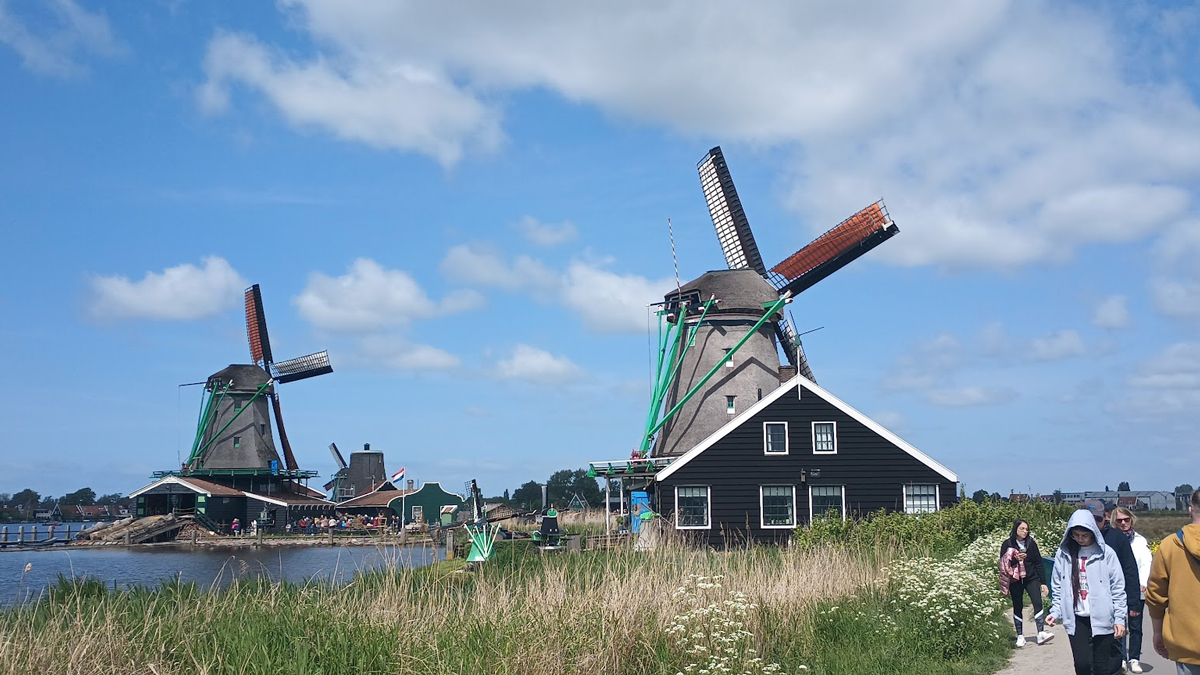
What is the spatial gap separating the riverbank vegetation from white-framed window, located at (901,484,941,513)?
14.5 metres

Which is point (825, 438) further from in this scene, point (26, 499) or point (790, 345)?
point (26, 499)

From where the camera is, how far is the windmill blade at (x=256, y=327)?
64125 mm

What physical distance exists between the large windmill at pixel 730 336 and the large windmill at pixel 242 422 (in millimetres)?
34370

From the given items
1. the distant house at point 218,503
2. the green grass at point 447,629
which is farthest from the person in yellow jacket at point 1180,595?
the distant house at point 218,503

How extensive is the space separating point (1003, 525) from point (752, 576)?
11717mm

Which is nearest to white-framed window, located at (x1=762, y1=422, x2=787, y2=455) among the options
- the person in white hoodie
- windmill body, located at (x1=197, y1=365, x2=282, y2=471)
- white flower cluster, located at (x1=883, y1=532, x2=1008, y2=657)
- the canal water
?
the canal water

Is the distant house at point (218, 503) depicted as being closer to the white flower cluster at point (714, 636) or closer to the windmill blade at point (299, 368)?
the windmill blade at point (299, 368)

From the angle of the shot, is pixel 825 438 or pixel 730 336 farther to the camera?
pixel 730 336

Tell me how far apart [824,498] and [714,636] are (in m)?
19.5

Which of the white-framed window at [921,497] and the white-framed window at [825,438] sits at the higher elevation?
the white-framed window at [825,438]

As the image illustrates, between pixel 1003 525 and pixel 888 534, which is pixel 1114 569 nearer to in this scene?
pixel 888 534

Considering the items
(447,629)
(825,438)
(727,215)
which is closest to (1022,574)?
(447,629)

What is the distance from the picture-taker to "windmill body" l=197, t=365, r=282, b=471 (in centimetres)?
6019

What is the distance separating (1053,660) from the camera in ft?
33.8
